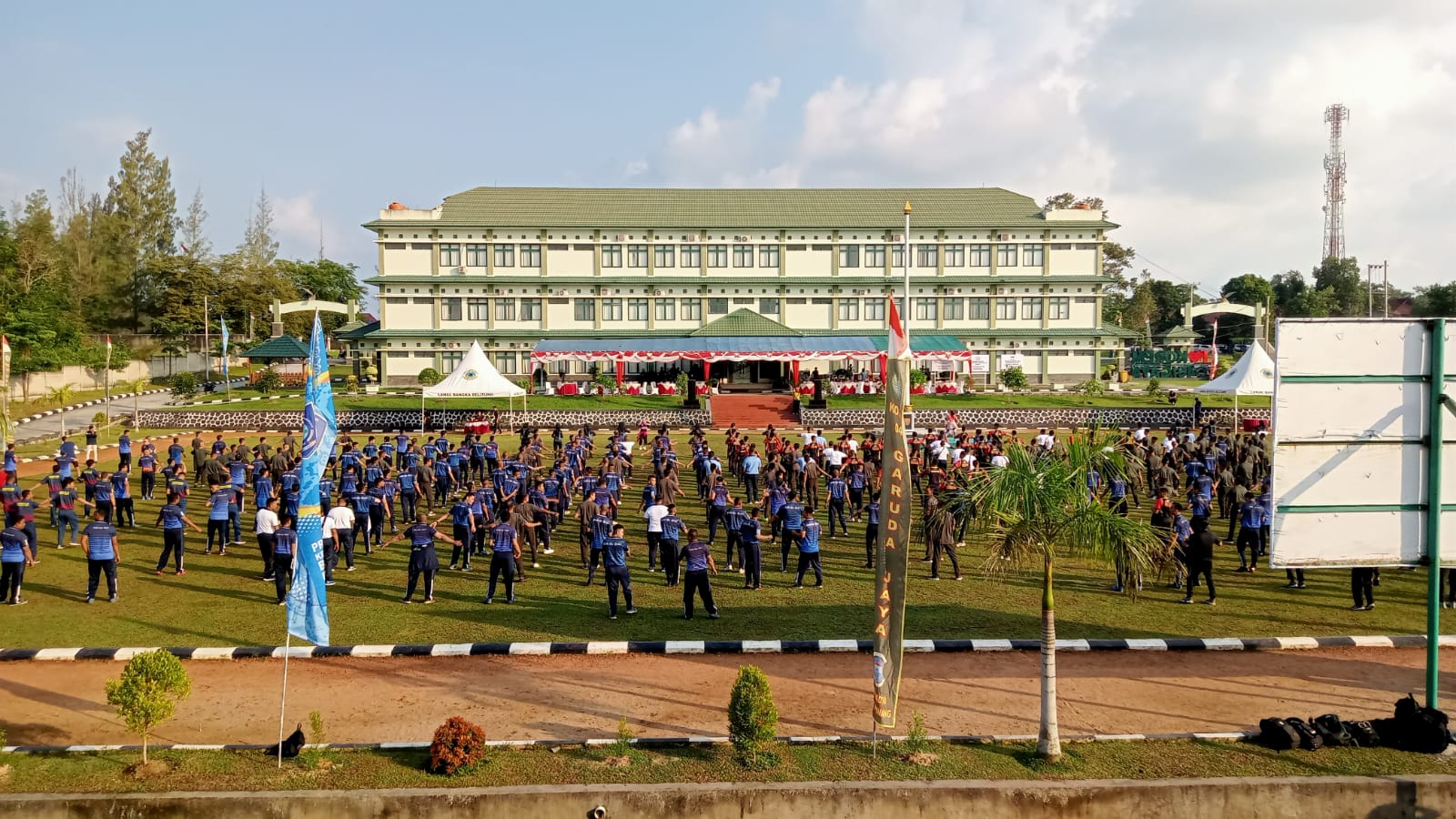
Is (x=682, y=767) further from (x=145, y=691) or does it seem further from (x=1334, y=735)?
(x=1334, y=735)

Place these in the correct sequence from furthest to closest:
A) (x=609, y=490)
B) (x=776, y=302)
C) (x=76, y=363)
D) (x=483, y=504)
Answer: (x=776, y=302) → (x=76, y=363) → (x=609, y=490) → (x=483, y=504)

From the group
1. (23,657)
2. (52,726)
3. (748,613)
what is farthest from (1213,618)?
(23,657)

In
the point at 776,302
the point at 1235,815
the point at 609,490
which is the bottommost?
the point at 1235,815

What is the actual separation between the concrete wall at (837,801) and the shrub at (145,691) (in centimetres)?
68

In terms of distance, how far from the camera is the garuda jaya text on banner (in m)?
8.60

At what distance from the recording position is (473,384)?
38.0m

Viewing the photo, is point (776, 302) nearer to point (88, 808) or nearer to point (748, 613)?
point (748, 613)

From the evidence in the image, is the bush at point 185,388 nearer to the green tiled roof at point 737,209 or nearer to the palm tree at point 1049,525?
the green tiled roof at point 737,209

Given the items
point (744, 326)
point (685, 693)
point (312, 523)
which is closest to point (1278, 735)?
point (685, 693)

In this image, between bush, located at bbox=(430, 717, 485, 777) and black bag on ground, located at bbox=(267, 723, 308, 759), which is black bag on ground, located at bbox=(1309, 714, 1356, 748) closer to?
bush, located at bbox=(430, 717, 485, 777)

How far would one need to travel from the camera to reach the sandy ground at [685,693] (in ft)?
32.6

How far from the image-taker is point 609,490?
66.2 ft

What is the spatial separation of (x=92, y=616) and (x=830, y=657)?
37.3 ft

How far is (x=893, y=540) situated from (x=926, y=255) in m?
56.0
